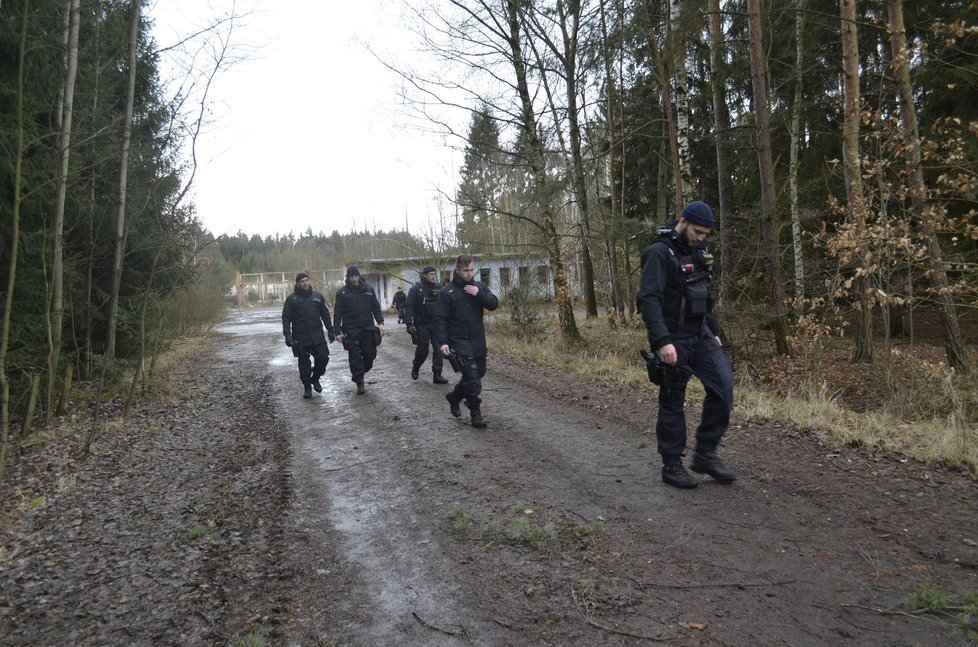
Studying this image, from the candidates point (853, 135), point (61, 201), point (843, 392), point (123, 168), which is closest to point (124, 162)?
point (123, 168)

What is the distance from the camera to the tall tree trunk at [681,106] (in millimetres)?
11539

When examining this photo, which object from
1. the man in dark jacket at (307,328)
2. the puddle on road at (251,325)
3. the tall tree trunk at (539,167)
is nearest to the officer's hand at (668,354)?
the man in dark jacket at (307,328)

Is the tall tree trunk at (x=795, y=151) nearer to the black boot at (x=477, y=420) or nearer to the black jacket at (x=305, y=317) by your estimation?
the black boot at (x=477, y=420)

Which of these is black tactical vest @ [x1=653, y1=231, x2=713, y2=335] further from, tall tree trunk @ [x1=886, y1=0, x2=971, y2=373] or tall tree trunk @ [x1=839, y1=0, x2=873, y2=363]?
tall tree trunk @ [x1=886, y1=0, x2=971, y2=373]

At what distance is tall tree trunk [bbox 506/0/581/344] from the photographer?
1498cm

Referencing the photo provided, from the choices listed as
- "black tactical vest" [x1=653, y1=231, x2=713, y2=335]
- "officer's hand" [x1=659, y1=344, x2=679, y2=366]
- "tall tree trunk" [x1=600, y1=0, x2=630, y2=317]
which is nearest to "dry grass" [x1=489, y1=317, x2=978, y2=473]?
"black tactical vest" [x1=653, y1=231, x2=713, y2=335]

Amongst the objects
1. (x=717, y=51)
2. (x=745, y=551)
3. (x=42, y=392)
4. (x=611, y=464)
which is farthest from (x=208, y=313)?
(x=745, y=551)

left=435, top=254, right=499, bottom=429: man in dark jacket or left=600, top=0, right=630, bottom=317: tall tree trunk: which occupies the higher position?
left=600, top=0, right=630, bottom=317: tall tree trunk

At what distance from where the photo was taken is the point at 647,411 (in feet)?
25.9

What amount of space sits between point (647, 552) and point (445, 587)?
1.20m

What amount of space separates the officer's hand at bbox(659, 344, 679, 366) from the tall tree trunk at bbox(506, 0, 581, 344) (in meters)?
10.3

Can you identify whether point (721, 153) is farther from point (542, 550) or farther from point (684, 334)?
point (542, 550)

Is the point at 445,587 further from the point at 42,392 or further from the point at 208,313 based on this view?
the point at 208,313

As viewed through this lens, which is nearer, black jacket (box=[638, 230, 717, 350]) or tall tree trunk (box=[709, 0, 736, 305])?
black jacket (box=[638, 230, 717, 350])
